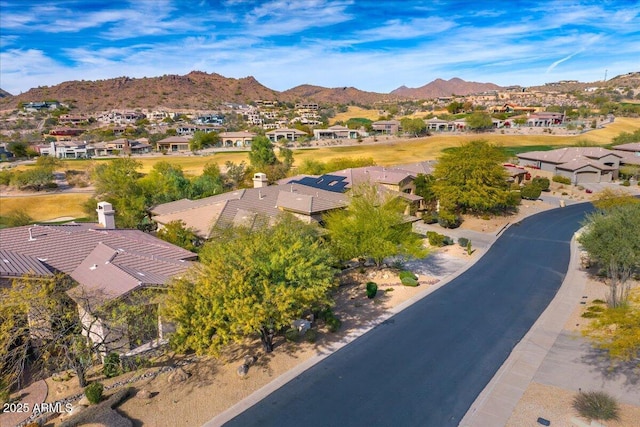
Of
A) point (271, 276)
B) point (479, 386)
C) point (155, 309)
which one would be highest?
point (271, 276)

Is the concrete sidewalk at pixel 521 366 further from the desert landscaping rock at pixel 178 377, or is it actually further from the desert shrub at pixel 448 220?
the desert shrub at pixel 448 220

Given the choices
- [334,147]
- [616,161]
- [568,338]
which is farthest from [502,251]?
[334,147]

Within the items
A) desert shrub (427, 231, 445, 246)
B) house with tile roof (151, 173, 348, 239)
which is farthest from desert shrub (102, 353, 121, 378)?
desert shrub (427, 231, 445, 246)

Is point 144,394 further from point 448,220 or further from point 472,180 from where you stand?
point 472,180

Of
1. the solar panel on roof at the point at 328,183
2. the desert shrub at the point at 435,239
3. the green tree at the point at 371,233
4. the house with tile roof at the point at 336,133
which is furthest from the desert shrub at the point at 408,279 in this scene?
the house with tile roof at the point at 336,133

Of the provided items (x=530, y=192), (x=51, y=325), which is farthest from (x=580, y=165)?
(x=51, y=325)

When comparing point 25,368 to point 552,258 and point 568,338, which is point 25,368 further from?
point 552,258
